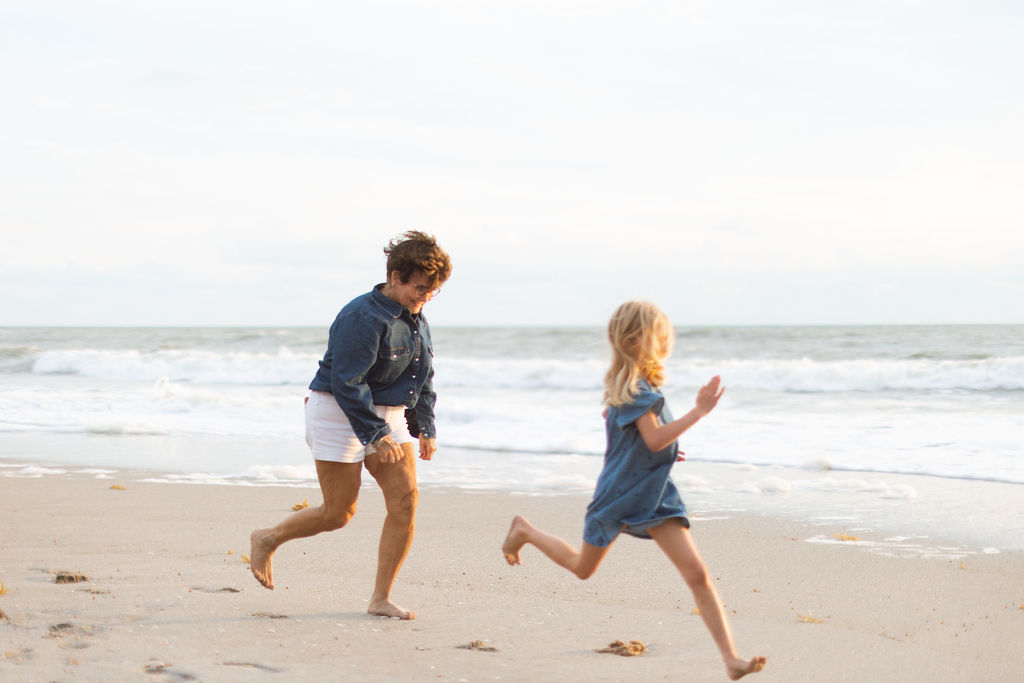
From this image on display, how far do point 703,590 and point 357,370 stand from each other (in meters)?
1.67

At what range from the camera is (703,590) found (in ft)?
11.1

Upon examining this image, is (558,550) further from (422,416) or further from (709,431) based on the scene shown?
(709,431)

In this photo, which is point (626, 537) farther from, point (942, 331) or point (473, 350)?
point (942, 331)

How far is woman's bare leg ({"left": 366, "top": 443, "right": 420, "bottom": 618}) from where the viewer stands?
4352 millimetres

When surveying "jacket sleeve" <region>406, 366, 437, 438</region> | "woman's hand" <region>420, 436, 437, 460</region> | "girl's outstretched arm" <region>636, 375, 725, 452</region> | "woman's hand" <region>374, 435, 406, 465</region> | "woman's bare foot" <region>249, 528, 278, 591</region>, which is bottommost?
"woman's bare foot" <region>249, 528, 278, 591</region>

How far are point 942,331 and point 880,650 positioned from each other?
106 feet

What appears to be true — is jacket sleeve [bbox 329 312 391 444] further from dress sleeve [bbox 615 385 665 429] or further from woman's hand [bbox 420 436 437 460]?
dress sleeve [bbox 615 385 665 429]

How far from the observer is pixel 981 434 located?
1170 centimetres

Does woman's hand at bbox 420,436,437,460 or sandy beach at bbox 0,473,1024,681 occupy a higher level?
woman's hand at bbox 420,436,437,460

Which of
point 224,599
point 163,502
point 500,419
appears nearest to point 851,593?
point 224,599

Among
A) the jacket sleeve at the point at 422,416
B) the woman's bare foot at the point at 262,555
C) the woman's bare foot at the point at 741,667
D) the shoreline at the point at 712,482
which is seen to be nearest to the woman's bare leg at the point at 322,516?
the woman's bare foot at the point at 262,555

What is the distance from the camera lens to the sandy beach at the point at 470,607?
12.2 feet

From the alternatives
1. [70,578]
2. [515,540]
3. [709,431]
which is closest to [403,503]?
[515,540]

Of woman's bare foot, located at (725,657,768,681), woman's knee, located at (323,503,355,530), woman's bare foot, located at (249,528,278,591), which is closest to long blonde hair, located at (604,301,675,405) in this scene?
woman's bare foot, located at (725,657,768,681)
